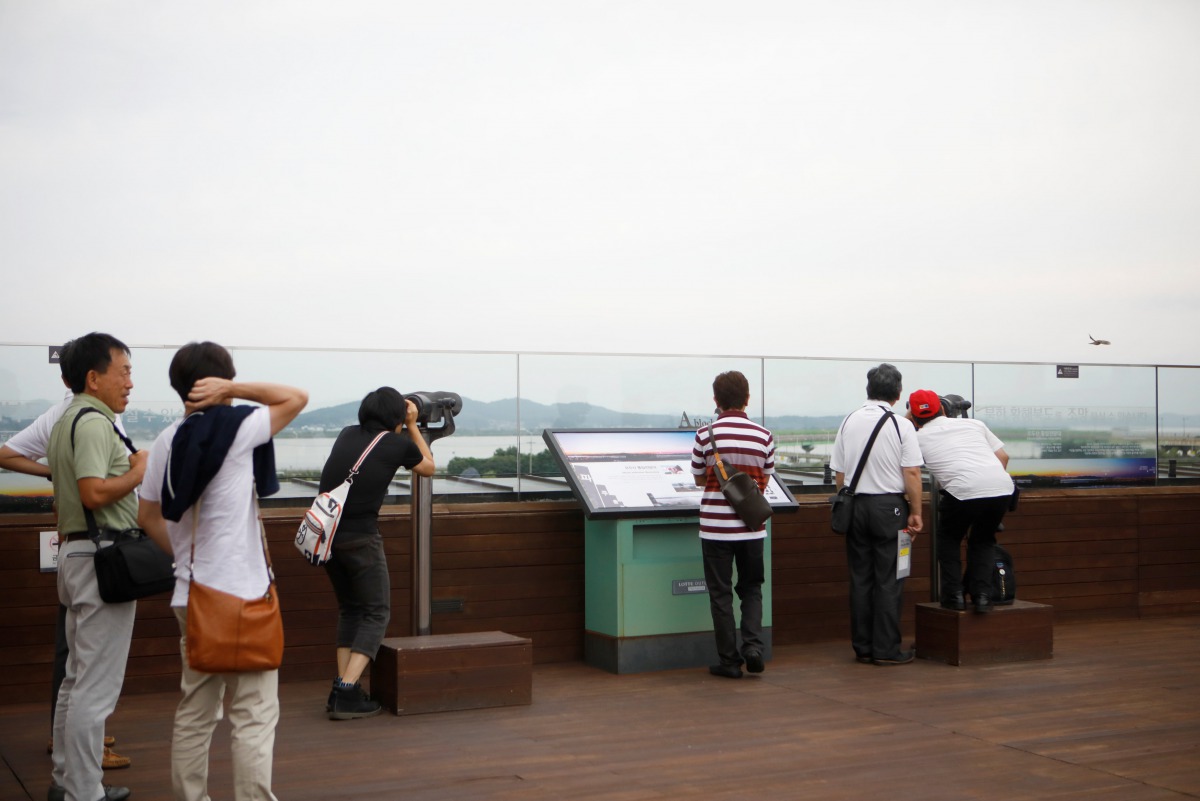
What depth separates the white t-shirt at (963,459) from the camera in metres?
6.12

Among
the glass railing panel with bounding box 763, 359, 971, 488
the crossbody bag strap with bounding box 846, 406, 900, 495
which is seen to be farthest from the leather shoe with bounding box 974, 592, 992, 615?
the glass railing panel with bounding box 763, 359, 971, 488

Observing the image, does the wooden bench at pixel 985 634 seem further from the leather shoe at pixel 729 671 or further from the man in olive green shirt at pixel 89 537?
the man in olive green shirt at pixel 89 537

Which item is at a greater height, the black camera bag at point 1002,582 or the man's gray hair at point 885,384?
the man's gray hair at point 885,384

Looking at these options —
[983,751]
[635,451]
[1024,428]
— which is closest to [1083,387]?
[1024,428]

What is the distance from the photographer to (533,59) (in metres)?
13.2

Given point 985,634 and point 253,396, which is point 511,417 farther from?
point 253,396

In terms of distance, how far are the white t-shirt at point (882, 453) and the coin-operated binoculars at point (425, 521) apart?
220 centimetres

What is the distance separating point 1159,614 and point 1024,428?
1662mm

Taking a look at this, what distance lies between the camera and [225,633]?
2.99 metres

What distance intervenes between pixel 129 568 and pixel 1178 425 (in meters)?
7.81

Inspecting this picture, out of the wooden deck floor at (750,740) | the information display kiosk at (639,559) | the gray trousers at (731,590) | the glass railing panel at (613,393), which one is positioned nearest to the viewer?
the wooden deck floor at (750,740)

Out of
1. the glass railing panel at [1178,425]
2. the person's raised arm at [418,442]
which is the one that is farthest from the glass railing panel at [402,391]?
the glass railing panel at [1178,425]

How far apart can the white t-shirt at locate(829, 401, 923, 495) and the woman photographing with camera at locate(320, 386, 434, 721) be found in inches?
95.4

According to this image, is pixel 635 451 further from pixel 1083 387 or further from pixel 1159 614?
pixel 1159 614
